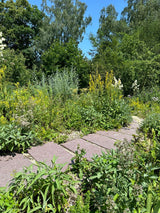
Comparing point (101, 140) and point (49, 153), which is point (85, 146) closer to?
point (101, 140)

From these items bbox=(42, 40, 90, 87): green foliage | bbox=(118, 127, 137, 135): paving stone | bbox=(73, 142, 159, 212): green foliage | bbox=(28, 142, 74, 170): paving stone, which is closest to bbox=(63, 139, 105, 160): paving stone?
bbox=(28, 142, 74, 170): paving stone

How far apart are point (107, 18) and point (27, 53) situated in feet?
34.6

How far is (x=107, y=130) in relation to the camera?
3551mm

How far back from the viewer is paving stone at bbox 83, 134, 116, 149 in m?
2.57

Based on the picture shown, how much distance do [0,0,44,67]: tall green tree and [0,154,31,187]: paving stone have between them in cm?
1939

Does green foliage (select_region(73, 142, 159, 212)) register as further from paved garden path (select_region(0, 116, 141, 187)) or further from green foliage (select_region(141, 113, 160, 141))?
green foliage (select_region(141, 113, 160, 141))

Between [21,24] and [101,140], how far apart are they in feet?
75.2

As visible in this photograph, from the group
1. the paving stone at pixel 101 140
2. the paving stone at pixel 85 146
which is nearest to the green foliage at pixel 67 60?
Result: the paving stone at pixel 101 140

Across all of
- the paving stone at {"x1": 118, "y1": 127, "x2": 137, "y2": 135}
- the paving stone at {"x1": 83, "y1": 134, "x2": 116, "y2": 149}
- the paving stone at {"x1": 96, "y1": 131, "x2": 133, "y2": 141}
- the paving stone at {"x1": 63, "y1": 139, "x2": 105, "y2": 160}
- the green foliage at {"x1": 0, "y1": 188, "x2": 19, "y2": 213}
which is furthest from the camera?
the paving stone at {"x1": 118, "y1": 127, "x2": 137, "y2": 135}

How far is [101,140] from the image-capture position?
2807 millimetres

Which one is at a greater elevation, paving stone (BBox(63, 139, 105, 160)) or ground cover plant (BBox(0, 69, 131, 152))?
ground cover plant (BBox(0, 69, 131, 152))

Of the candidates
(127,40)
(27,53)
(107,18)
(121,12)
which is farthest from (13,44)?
(127,40)

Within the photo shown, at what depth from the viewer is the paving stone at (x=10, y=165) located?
166 cm

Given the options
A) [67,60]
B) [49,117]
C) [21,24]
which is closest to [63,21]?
[21,24]
